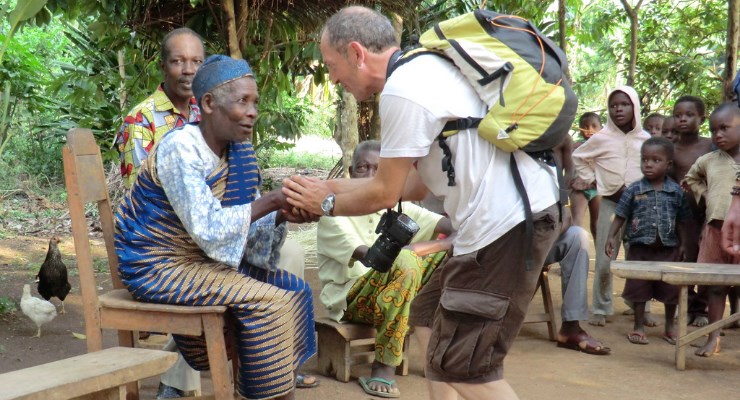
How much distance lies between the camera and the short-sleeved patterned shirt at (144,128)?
171 inches

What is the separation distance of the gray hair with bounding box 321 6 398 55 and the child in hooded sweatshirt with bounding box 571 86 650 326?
3934mm

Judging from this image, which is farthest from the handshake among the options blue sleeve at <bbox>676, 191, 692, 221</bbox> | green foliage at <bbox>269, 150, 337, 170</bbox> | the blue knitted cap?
green foliage at <bbox>269, 150, 337, 170</bbox>

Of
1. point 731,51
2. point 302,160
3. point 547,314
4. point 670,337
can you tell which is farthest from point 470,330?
point 302,160

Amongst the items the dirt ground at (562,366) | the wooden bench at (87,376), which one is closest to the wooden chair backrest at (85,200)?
the wooden bench at (87,376)

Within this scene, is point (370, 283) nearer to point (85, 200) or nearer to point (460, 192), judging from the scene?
point (85, 200)

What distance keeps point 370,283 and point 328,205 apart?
1471 millimetres

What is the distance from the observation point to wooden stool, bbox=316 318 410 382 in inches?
184

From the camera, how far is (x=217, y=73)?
337cm

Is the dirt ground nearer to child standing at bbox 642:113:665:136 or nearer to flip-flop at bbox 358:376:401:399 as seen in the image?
flip-flop at bbox 358:376:401:399

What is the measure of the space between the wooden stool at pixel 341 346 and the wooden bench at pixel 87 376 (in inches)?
66.7

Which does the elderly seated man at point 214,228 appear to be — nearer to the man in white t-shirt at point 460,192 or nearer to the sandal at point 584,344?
the man in white t-shirt at point 460,192

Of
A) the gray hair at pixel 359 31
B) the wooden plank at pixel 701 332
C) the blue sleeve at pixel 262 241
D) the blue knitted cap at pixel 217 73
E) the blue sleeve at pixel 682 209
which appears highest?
the gray hair at pixel 359 31

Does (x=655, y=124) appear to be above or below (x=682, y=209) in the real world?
above

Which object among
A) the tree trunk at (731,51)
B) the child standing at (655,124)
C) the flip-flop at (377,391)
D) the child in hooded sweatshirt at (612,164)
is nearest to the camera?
the flip-flop at (377,391)
